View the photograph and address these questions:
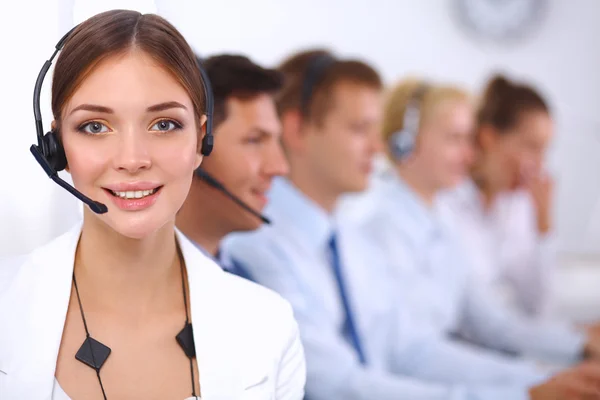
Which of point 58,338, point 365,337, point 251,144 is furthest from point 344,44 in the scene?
point 58,338

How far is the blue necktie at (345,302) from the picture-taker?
1677mm

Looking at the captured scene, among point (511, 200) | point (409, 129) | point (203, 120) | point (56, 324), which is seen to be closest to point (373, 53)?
point (409, 129)

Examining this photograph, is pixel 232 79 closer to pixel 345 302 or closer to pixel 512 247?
pixel 345 302

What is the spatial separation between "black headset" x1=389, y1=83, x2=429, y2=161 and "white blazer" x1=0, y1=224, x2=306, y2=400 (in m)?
0.86

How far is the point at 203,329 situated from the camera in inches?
43.7

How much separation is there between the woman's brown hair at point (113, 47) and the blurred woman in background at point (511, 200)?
1.27 metres

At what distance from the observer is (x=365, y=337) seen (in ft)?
5.71

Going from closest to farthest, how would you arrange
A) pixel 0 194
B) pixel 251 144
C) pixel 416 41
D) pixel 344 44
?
pixel 0 194
pixel 251 144
pixel 344 44
pixel 416 41

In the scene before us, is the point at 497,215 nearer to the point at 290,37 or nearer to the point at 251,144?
the point at 290,37

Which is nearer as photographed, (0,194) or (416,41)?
(0,194)

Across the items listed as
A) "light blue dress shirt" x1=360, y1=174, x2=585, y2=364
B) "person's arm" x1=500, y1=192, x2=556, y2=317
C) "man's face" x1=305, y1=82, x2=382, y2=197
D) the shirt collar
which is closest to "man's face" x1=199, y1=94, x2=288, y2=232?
the shirt collar

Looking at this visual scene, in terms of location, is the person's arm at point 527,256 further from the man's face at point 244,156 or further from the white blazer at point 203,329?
the white blazer at point 203,329

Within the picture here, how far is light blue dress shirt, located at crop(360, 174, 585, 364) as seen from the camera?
193 centimetres

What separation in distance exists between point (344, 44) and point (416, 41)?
253 mm
